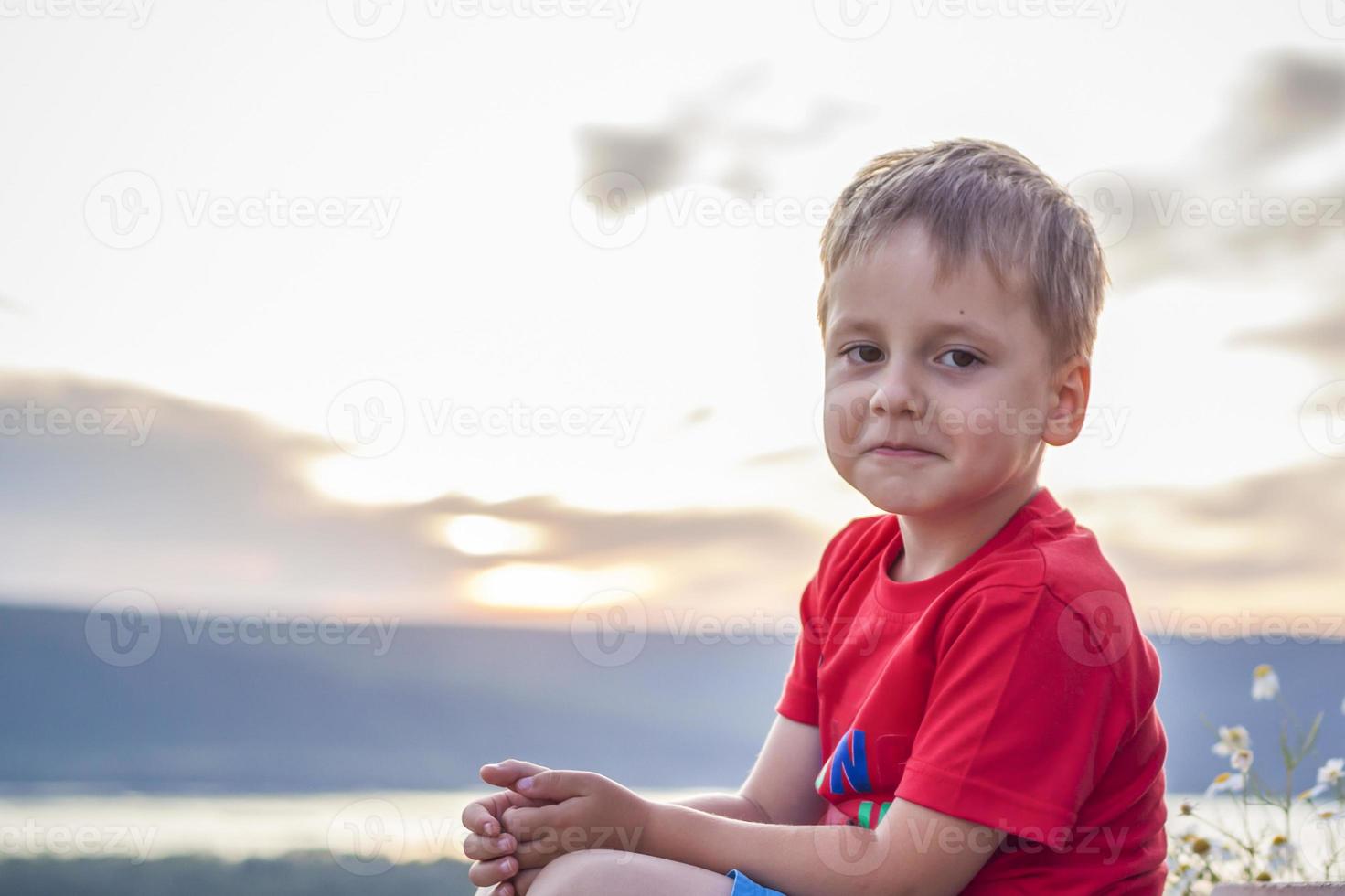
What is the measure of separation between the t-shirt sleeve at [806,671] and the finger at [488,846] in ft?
1.60

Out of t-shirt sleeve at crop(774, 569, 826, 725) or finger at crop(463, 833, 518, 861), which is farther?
t-shirt sleeve at crop(774, 569, 826, 725)

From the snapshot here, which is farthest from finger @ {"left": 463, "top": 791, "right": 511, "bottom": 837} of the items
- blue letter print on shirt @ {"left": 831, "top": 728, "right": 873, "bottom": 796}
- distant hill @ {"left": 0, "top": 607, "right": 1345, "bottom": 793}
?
distant hill @ {"left": 0, "top": 607, "right": 1345, "bottom": 793}

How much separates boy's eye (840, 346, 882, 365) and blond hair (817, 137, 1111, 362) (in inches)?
4.0

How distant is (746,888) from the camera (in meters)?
1.14

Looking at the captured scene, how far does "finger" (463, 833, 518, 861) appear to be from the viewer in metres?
1.24

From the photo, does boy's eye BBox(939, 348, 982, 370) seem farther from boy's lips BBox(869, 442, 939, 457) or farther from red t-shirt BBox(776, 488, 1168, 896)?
red t-shirt BBox(776, 488, 1168, 896)

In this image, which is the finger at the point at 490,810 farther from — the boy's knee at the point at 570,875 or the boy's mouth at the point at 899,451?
the boy's mouth at the point at 899,451

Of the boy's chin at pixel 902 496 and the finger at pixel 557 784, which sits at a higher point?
the boy's chin at pixel 902 496

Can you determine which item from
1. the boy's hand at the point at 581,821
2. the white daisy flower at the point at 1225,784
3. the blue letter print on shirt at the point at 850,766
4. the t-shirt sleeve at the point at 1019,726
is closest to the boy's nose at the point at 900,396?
the t-shirt sleeve at the point at 1019,726

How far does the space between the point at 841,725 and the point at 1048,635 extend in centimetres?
36

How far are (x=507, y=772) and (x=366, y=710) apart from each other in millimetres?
3479

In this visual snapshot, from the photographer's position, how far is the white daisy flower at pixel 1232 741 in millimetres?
2578

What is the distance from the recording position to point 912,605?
1.36 meters

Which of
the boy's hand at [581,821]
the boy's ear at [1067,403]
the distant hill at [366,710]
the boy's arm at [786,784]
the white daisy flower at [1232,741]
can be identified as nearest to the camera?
the boy's hand at [581,821]
